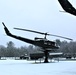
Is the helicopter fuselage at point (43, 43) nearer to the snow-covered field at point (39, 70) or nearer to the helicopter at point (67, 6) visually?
the snow-covered field at point (39, 70)

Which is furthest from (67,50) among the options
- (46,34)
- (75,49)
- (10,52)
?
(46,34)

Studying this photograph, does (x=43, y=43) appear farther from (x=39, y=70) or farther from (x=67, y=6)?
(x=67, y=6)

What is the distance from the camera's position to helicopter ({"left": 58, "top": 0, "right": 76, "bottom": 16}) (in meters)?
20.6

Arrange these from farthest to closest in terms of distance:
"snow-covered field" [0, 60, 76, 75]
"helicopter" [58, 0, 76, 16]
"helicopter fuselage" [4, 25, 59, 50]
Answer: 1. "helicopter fuselage" [4, 25, 59, 50]
2. "helicopter" [58, 0, 76, 16]
3. "snow-covered field" [0, 60, 76, 75]

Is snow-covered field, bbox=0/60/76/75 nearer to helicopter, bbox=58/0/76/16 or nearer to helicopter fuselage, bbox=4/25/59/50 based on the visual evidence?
helicopter, bbox=58/0/76/16

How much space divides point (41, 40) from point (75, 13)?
74.8 ft

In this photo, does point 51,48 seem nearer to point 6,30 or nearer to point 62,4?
point 6,30

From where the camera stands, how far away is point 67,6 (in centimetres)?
2123

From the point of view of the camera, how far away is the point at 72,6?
20812 millimetres

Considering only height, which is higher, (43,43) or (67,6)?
(67,6)

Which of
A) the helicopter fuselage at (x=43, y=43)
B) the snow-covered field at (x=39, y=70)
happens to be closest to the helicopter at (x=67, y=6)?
the snow-covered field at (x=39, y=70)

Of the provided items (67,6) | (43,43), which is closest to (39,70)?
(67,6)

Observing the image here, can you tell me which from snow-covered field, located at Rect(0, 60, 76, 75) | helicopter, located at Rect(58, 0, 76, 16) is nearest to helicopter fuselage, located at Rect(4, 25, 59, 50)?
snow-covered field, located at Rect(0, 60, 76, 75)

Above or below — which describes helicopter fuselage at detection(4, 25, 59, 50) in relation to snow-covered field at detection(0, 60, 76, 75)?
above
